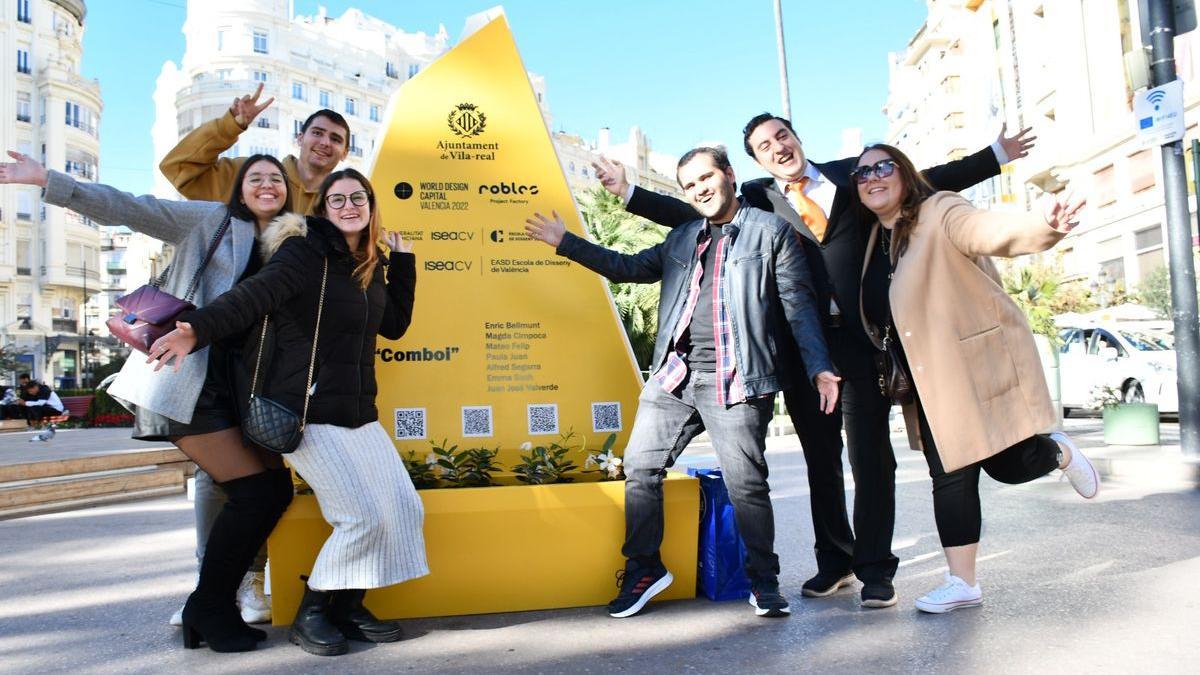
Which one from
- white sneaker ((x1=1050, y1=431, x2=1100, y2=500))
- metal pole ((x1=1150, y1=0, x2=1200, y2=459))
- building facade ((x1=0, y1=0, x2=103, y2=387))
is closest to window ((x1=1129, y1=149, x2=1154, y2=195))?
metal pole ((x1=1150, y1=0, x2=1200, y2=459))

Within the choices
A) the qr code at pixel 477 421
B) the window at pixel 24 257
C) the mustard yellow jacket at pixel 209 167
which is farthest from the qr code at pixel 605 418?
the window at pixel 24 257

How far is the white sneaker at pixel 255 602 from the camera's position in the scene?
12.7 ft

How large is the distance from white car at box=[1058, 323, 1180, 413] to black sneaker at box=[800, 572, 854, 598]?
413 inches

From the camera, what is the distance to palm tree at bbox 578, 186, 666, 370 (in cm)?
2202

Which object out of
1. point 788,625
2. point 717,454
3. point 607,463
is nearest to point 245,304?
point 607,463

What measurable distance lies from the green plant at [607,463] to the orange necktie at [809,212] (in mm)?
1407

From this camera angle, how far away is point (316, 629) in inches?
131

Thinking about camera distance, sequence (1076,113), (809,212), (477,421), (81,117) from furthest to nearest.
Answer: (81,117), (1076,113), (477,421), (809,212)

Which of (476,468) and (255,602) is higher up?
(476,468)

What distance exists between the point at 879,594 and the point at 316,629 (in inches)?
89.8

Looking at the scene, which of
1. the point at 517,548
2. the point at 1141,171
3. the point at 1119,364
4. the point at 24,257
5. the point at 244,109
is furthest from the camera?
the point at 24,257

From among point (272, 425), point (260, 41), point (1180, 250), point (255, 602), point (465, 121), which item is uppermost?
point (260, 41)

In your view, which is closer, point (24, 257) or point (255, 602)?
point (255, 602)

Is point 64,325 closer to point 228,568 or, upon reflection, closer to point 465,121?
point 465,121
